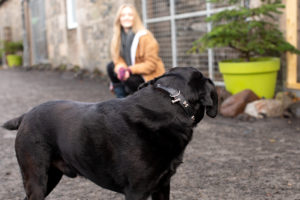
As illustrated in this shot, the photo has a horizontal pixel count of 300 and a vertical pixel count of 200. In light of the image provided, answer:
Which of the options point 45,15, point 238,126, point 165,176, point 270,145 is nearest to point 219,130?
point 238,126

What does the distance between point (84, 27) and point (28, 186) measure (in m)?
11.4

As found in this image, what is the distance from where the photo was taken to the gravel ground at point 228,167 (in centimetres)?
331

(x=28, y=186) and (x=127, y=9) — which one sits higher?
(x=127, y=9)

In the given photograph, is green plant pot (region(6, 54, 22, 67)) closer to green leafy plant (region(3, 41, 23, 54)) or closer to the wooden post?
green leafy plant (region(3, 41, 23, 54))

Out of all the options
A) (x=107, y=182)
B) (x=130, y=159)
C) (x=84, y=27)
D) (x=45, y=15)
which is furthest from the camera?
(x=45, y=15)

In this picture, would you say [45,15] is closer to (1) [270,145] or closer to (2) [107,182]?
(1) [270,145]

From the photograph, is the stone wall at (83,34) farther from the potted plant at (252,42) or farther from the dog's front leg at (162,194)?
the dog's front leg at (162,194)

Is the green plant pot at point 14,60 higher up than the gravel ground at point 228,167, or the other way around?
the green plant pot at point 14,60

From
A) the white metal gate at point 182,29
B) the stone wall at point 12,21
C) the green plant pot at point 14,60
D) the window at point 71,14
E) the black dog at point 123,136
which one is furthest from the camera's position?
the stone wall at point 12,21

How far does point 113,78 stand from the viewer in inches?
214

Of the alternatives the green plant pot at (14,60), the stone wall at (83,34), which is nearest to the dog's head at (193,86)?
the stone wall at (83,34)

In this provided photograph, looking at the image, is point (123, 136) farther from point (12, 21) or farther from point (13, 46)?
point (12, 21)

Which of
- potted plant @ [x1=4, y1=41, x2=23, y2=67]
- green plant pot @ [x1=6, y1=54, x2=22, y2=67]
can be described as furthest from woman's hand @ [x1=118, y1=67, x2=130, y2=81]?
green plant pot @ [x1=6, y1=54, x2=22, y2=67]

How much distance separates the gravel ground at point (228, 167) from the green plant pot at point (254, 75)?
0.70 meters
